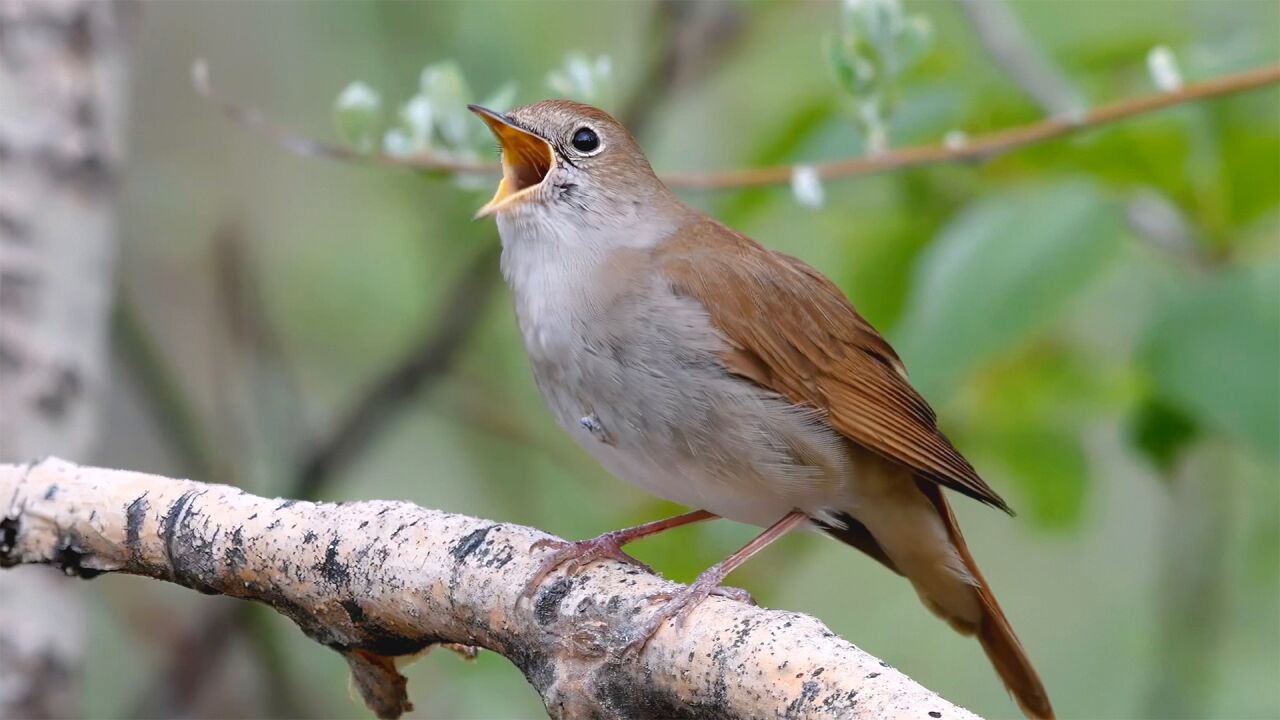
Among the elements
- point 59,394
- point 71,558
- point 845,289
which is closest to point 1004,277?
point 845,289

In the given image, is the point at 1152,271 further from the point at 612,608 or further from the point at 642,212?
the point at 612,608

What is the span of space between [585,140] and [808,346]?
737mm

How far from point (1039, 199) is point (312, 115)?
201 inches

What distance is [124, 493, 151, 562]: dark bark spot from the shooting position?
2.68 metres

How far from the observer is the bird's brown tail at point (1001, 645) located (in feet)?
10.9

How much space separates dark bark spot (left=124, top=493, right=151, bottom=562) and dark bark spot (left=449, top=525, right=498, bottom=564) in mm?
628

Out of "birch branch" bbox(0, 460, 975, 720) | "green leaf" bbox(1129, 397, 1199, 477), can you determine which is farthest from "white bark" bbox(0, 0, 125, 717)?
"green leaf" bbox(1129, 397, 1199, 477)

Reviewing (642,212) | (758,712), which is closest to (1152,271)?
(642,212)

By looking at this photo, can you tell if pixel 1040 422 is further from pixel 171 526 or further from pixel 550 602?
pixel 171 526

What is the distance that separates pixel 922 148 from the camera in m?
3.31

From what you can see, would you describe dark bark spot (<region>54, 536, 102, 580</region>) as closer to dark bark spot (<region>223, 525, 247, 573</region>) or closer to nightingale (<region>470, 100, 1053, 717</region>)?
dark bark spot (<region>223, 525, 247, 573</region>)

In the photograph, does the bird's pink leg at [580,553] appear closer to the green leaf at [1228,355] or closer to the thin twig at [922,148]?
the thin twig at [922,148]

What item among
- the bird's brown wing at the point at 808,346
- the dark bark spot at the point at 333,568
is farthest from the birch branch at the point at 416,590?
the bird's brown wing at the point at 808,346

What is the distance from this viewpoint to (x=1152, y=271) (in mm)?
4465
